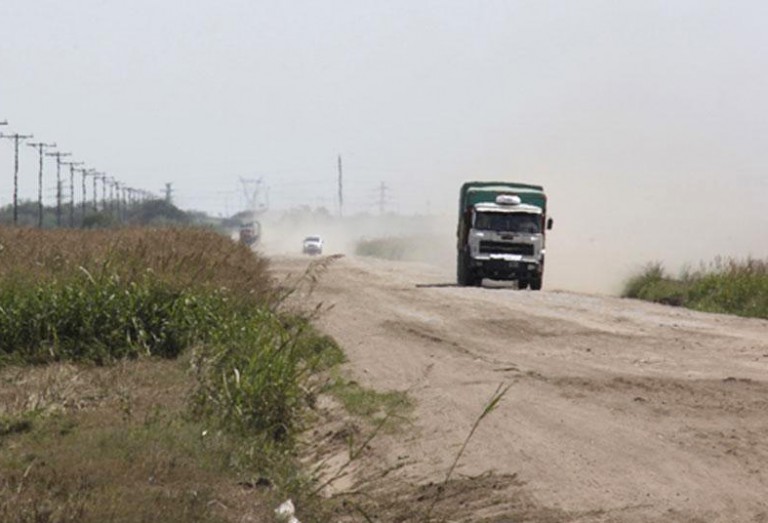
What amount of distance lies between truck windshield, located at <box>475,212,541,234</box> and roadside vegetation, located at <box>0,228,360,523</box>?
65.4ft

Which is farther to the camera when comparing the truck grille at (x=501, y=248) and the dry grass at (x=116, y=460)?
the truck grille at (x=501, y=248)

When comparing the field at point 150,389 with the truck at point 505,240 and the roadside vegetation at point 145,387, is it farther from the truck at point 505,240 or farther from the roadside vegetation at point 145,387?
the truck at point 505,240

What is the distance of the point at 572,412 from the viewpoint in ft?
50.4

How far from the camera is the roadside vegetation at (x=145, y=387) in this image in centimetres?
906

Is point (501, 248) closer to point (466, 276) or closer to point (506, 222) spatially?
point (506, 222)

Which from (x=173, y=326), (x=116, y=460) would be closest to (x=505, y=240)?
(x=173, y=326)

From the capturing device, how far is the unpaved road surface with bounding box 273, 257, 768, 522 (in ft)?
35.9

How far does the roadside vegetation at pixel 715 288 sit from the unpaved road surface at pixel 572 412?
504 centimetres

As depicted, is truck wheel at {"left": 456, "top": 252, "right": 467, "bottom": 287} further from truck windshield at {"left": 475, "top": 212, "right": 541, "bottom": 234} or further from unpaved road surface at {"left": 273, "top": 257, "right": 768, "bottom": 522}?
unpaved road surface at {"left": 273, "top": 257, "right": 768, "bottom": 522}

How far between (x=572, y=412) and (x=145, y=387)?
4.42 metres

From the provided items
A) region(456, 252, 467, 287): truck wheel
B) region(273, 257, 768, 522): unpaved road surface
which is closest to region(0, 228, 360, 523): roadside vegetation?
region(273, 257, 768, 522): unpaved road surface

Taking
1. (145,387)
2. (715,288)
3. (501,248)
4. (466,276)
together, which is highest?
(501,248)

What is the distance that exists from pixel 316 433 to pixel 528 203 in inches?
1232

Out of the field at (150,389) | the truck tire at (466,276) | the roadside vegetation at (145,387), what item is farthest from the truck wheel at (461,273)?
the field at (150,389)
